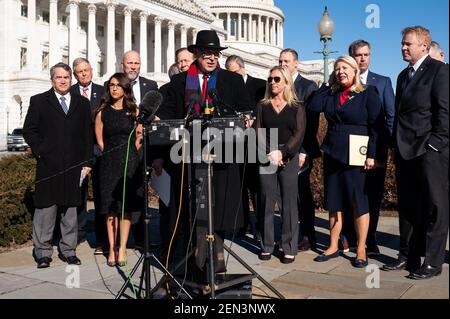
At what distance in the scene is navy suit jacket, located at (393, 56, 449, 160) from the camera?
18.3 ft

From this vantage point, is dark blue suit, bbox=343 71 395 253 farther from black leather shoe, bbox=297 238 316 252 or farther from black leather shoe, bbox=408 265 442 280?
black leather shoe, bbox=408 265 442 280

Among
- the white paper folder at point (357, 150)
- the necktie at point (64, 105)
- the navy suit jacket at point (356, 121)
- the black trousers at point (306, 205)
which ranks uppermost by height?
the necktie at point (64, 105)

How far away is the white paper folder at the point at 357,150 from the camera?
6496mm

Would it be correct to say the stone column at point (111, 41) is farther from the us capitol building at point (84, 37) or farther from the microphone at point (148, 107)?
the microphone at point (148, 107)

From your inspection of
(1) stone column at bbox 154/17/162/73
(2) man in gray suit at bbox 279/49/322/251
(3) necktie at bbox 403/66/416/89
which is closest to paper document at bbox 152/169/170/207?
(2) man in gray suit at bbox 279/49/322/251

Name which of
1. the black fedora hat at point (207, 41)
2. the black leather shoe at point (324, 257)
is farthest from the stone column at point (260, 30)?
the black fedora hat at point (207, 41)

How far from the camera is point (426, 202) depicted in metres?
5.84

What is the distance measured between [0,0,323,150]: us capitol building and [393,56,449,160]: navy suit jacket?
45408 millimetres

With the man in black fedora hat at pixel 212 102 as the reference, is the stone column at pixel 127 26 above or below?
above

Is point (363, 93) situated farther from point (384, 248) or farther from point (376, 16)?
point (384, 248)

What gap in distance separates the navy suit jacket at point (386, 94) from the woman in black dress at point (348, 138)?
0.82ft

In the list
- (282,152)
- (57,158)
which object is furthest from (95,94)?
(282,152)

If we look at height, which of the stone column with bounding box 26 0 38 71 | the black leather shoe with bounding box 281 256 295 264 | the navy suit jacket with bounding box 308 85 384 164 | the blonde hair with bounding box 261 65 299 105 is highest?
the stone column with bounding box 26 0 38 71

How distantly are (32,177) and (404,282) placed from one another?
5.84m
